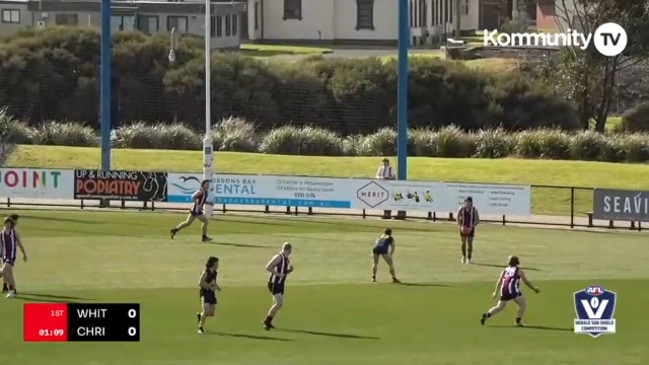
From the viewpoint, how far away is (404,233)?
4072 cm

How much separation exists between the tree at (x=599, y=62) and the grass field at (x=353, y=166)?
46.0ft

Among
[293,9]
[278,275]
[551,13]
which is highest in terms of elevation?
[293,9]

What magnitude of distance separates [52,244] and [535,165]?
21822 millimetres

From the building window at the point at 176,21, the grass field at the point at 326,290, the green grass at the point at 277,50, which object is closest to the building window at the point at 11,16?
the building window at the point at 176,21

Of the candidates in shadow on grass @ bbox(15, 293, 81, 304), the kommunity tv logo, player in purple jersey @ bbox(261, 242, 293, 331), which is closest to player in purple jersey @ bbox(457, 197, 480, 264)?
player in purple jersey @ bbox(261, 242, 293, 331)

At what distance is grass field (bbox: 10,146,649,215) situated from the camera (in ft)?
169

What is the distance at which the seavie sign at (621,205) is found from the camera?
137ft

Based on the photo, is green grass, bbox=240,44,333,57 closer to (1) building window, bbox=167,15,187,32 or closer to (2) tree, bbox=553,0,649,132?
(1) building window, bbox=167,15,187,32

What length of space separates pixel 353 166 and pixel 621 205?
13901mm

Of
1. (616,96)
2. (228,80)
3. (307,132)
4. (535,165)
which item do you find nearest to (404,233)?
(535,165)

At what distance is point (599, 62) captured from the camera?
69188 mm

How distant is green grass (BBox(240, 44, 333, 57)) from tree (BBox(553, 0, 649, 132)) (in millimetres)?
17544

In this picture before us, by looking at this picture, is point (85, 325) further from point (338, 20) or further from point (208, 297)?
Result: point (338, 20)

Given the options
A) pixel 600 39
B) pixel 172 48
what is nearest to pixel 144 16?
pixel 172 48
